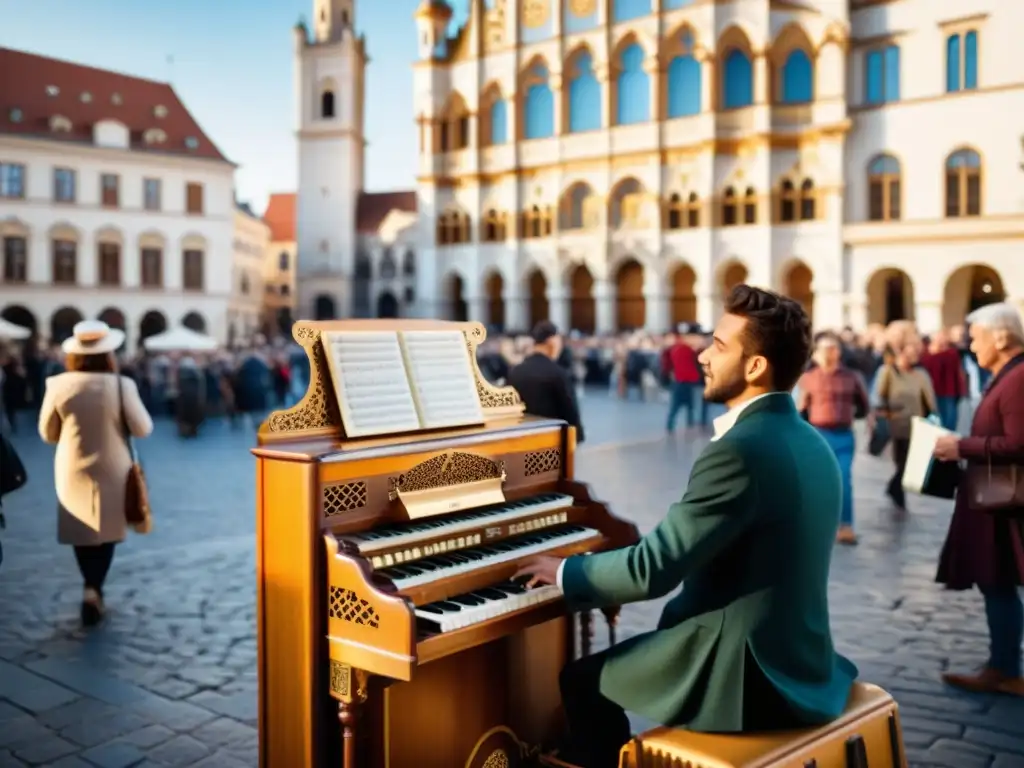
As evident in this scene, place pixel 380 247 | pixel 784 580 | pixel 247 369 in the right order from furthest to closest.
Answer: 1. pixel 380 247
2. pixel 247 369
3. pixel 784 580

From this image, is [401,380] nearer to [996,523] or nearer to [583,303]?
[996,523]

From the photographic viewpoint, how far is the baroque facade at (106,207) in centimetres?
4397

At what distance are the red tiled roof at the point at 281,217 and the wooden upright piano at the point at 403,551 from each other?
7245cm

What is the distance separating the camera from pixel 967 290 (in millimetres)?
34062

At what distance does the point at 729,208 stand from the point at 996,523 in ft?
109

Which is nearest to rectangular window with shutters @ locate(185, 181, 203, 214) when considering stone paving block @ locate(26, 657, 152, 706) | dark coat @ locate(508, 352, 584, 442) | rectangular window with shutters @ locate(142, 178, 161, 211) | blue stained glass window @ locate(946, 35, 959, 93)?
rectangular window with shutters @ locate(142, 178, 161, 211)

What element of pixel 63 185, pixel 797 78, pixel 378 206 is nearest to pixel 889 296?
pixel 797 78

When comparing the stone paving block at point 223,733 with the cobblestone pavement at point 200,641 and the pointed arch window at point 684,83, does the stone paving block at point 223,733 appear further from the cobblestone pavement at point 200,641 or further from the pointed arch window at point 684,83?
the pointed arch window at point 684,83

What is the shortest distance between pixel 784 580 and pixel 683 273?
39.6 meters

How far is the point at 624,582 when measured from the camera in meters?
2.94

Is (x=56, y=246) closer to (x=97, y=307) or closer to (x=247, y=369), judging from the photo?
(x=97, y=307)

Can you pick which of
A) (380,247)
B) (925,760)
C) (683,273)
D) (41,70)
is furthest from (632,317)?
(925,760)

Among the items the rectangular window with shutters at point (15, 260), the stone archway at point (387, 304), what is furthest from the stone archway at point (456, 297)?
the rectangular window with shutters at point (15, 260)

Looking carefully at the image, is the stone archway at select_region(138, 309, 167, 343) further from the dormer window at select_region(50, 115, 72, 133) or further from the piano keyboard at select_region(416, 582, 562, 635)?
the piano keyboard at select_region(416, 582, 562, 635)
